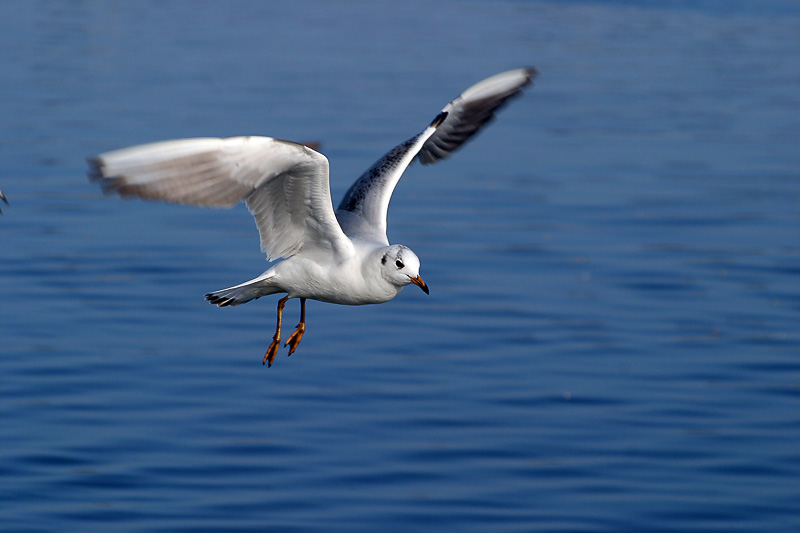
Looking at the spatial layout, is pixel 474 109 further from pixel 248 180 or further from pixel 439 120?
pixel 248 180

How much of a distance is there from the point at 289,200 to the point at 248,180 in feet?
1.89

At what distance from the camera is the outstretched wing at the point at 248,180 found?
26.6ft

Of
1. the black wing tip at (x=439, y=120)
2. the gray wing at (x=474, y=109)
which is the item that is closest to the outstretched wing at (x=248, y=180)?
the black wing tip at (x=439, y=120)

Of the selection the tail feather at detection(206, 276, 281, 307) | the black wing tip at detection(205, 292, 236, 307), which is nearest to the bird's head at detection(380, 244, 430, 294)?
the tail feather at detection(206, 276, 281, 307)

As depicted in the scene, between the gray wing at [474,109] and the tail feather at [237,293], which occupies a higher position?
the gray wing at [474,109]

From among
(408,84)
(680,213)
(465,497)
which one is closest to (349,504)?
(465,497)

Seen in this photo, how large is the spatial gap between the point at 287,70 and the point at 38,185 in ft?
40.3

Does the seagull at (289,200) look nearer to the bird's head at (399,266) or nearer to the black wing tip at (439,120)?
Result: the bird's head at (399,266)

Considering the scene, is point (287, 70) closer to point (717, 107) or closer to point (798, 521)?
point (717, 107)

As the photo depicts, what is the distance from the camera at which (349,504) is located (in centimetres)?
1188

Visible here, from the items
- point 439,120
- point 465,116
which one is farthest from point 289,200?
point 465,116

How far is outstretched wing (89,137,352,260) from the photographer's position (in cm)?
809

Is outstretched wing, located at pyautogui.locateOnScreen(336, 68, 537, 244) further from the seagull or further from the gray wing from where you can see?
the seagull

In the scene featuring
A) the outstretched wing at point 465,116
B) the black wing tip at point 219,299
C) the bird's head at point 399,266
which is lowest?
the black wing tip at point 219,299
